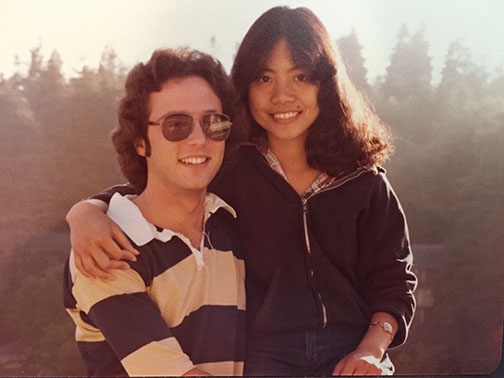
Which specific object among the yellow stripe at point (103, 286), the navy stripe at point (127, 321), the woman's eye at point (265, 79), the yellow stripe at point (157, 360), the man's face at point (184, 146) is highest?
the woman's eye at point (265, 79)

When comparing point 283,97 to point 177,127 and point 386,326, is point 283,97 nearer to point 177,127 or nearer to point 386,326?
point 177,127

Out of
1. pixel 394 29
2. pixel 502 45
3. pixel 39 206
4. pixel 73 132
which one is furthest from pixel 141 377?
pixel 502 45

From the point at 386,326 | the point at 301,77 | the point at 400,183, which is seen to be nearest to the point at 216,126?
the point at 301,77

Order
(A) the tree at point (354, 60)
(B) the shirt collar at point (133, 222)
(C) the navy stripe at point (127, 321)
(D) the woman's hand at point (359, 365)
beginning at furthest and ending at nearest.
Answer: (A) the tree at point (354, 60) → (D) the woman's hand at point (359, 365) → (B) the shirt collar at point (133, 222) → (C) the navy stripe at point (127, 321)

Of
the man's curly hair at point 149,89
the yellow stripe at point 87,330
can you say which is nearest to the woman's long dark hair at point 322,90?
the man's curly hair at point 149,89

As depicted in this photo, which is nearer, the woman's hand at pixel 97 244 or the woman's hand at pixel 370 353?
the woman's hand at pixel 97 244

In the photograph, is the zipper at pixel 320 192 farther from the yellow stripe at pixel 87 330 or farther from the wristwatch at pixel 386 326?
the yellow stripe at pixel 87 330
